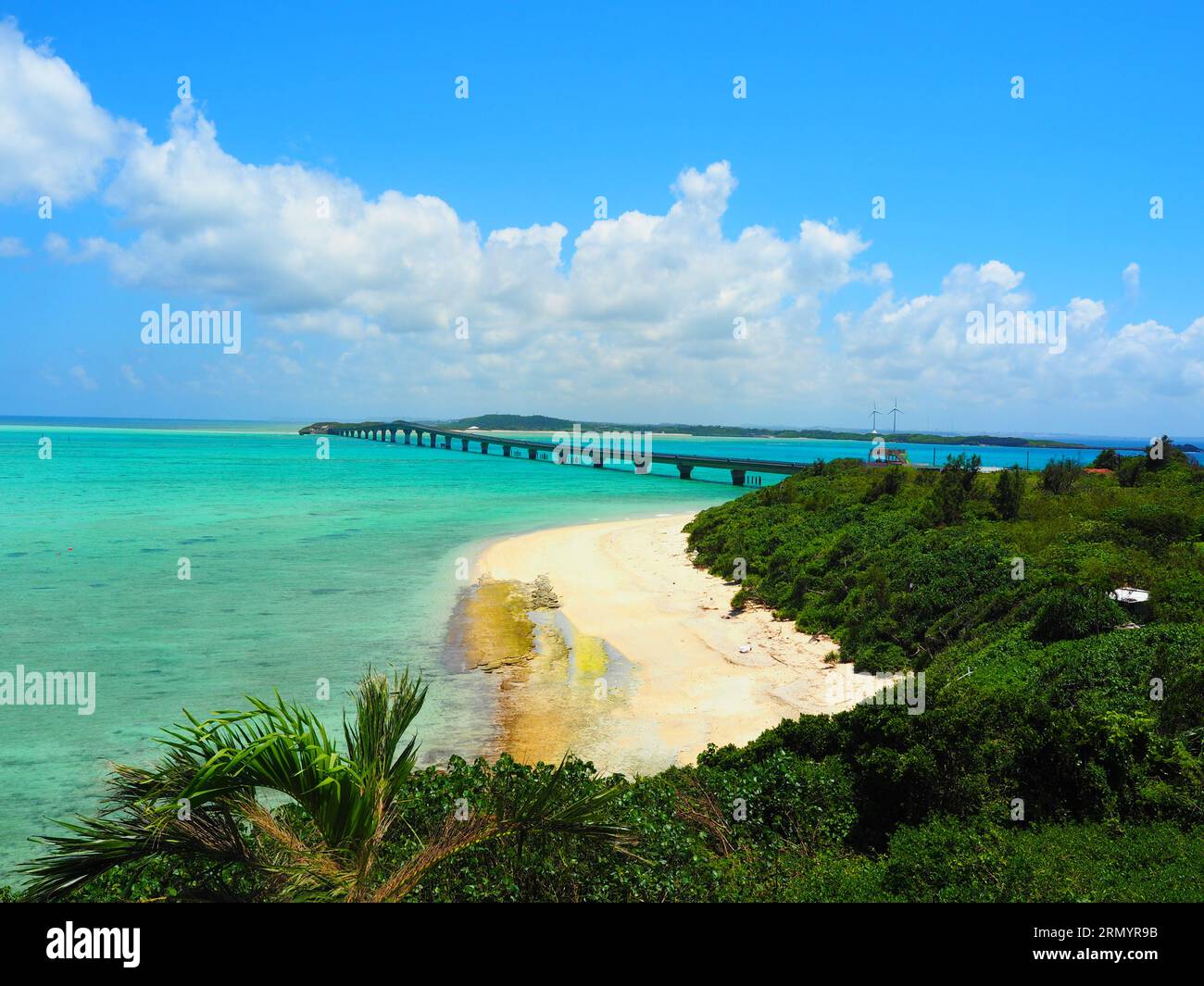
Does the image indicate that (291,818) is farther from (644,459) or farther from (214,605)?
(644,459)

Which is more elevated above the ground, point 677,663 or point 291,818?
point 291,818

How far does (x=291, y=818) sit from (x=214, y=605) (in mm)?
23005

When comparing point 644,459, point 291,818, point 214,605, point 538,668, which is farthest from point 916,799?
point 644,459

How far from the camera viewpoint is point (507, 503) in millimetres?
62625

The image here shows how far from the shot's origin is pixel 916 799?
950 cm

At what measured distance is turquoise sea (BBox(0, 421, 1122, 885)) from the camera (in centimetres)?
1523

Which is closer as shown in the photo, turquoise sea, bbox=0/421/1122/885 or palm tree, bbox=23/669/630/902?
palm tree, bbox=23/669/630/902

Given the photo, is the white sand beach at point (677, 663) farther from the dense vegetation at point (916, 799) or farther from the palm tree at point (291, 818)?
the palm tree at point (291, 818)

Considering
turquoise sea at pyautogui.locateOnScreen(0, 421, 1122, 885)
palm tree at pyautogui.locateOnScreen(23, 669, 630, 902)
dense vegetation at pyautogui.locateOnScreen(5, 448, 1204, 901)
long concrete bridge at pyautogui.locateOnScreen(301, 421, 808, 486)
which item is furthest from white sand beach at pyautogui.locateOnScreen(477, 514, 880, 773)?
long concrete bridge at pyautogui.locateOnScreen(301, 421, 808, 486)

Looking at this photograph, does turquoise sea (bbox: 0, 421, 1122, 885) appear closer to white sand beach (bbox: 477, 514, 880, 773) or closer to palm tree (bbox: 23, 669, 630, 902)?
white sand beach (bbox: 477, 514, 880, 773)

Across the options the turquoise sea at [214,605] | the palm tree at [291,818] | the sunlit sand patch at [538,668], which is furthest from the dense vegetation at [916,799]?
the turquoise sea at [214,605]

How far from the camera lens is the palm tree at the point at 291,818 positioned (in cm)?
499

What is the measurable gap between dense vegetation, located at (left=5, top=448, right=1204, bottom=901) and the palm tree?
40mm
